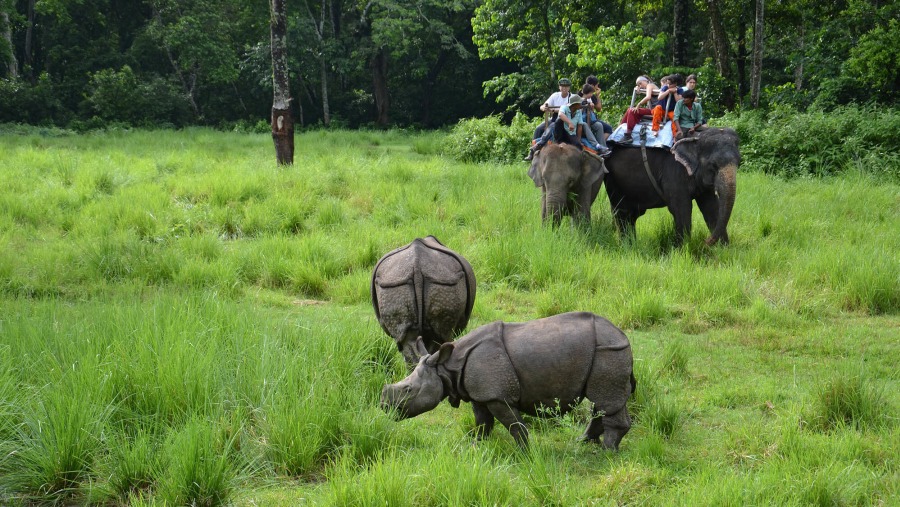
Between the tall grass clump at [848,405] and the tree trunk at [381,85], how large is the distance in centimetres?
2866

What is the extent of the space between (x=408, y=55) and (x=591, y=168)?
25.7 metres

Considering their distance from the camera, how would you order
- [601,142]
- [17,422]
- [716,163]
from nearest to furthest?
A: [17,422] < [716,163] < [601,142]

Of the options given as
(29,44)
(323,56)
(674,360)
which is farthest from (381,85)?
(674,360)


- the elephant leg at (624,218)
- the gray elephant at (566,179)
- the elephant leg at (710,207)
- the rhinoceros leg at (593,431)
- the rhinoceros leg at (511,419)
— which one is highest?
the gray elephant at (566,179)

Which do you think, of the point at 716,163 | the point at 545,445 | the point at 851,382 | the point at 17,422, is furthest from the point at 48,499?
the point at 716,163

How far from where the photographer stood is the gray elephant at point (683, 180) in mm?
9828

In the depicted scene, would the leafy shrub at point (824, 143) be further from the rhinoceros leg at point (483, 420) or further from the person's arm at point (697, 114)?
the rhinoceros leg at point (483, 420)

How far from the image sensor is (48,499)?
14.1 feet

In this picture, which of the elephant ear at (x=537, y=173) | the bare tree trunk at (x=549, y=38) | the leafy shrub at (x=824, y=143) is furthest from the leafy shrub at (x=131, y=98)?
the elephant ear at (x=537, y=173)

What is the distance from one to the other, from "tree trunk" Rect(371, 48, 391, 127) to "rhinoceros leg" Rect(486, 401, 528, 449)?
94.7ft

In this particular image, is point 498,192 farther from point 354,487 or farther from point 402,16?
point 402,16

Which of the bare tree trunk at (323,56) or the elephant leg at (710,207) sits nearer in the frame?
the elephant leg at (710,207)

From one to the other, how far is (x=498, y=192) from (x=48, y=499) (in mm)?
9039

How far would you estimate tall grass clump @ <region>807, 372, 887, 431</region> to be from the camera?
16.7 ft
